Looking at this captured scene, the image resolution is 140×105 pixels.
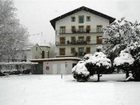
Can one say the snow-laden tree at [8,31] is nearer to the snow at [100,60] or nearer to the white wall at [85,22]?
the white wall at [85,22]

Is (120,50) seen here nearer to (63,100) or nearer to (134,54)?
(134,54)

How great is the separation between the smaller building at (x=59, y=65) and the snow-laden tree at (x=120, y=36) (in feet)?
59.4

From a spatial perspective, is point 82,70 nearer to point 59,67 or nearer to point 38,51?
point 59,67

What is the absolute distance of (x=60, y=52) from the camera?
207ft

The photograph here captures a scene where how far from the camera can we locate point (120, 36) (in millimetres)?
37844

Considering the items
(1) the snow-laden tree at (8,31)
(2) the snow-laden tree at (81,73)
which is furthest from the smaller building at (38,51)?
(2) the snow-laden tree at (81,73)

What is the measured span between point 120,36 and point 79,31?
25.6 m

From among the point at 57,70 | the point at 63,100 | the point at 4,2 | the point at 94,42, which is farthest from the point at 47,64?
the point at 63,100

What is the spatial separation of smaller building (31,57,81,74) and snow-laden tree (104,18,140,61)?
18110 mm

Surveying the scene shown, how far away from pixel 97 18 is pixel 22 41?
1786 centimetres

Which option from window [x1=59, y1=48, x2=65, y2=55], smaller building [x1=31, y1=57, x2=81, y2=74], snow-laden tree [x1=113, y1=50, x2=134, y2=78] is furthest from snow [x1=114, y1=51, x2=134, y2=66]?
window [x1=59, y1=48, x2=65, y2=55]

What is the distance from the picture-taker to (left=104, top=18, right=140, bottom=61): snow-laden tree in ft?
121

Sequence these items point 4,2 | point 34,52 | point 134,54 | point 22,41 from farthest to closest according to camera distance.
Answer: point 34,52 < point 22,41 < point 4,2 < point 134,54

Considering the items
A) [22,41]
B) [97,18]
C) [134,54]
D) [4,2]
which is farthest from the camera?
[97,18]
